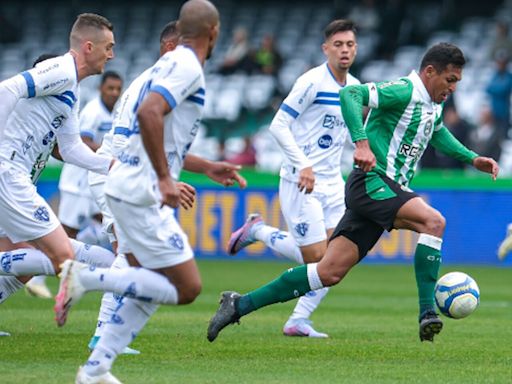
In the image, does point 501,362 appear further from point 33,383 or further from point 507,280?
point 507,280

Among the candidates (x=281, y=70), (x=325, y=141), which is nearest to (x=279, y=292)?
(x=325, y=141)

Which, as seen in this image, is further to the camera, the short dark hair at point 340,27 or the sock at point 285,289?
the short dark hair at point 340,27

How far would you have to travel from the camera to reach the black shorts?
9586mm

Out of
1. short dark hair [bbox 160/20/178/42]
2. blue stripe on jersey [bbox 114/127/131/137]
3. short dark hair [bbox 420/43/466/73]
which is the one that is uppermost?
short dark hair [bbox 420/43/466/73]

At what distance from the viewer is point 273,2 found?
102ft

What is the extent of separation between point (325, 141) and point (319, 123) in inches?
7.7

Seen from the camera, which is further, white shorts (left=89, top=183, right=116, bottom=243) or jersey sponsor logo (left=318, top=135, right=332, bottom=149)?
jersey sponsor logo (left=318, top=135, right=332, bottom=149)

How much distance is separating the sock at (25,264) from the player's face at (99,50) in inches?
58.9

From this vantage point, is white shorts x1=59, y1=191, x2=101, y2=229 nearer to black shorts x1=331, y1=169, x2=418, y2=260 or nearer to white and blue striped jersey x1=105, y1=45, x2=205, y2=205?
black shorts x1=331, y1=169, x2=418, y2=260

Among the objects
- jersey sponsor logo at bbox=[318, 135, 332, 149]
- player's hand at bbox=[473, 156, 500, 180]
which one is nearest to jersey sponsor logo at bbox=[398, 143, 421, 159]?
player's hand at bbox=[473, 156, 500, 180]

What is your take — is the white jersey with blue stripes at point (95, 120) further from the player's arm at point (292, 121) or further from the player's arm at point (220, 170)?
the player's arm at point (220, 170)

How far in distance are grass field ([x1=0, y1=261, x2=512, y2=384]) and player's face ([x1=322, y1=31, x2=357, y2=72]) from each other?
99.7 inches

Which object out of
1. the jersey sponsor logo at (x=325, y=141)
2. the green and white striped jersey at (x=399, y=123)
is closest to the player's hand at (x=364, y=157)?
the green and white striped jersey at (x=399, y=123)

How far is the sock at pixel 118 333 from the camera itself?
7375mm
